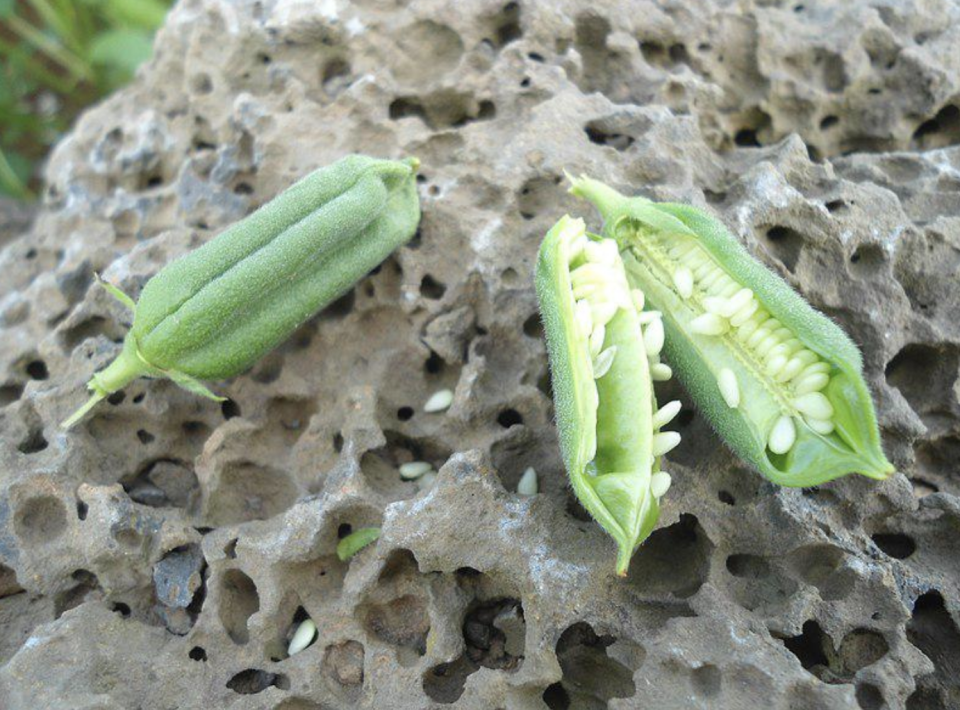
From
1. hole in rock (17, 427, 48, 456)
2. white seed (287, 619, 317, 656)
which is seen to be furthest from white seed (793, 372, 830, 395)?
hole in rock (17, 427, 48, 456)

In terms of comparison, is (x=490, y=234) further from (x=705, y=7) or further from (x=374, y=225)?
(x=705, y=7)

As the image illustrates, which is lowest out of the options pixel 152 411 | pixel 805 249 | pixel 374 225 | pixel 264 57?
pixel 152 411

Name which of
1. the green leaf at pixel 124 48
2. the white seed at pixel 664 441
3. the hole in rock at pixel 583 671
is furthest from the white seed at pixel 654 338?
the green leaf at pixel 124 48

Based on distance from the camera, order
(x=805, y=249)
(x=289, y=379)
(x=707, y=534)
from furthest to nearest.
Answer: (x=289, y=379) → (x=805, y=249) → (x=707, y=534)

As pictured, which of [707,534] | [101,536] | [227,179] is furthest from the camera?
[227,179]

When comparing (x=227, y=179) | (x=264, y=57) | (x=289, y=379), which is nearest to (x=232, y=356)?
(x=289, y=379)

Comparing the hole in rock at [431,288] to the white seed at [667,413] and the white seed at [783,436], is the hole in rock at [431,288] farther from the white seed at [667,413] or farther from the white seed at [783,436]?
the white seed at [783,436]

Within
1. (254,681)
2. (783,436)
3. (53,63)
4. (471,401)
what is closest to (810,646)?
(783,436)
